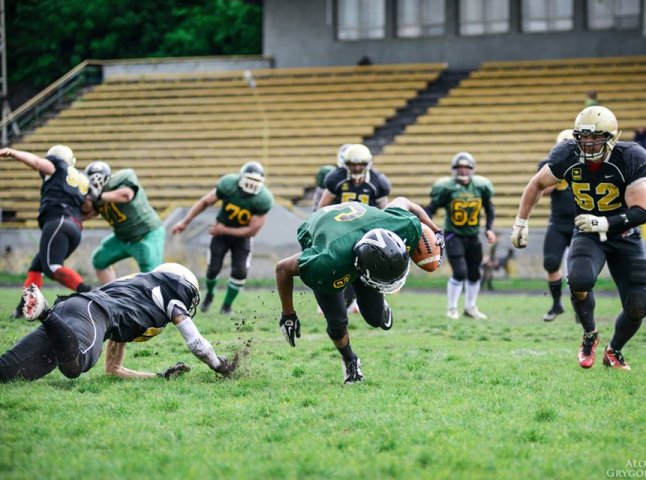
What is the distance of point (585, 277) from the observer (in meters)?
7.10

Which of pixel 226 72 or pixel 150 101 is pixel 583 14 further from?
pixel 150 101

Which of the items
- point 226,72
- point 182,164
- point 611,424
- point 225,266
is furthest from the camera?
point 226,72

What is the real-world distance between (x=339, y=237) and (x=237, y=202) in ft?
18.9

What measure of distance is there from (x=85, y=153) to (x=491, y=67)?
→ 9804mm

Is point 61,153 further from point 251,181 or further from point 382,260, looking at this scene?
point 382,260

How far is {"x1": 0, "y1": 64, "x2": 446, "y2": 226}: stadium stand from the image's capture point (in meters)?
21.3

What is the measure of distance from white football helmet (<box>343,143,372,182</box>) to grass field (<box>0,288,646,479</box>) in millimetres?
2868

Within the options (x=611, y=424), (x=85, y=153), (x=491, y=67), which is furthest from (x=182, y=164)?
(x=611, y=424)

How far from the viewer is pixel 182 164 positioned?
22.0 m

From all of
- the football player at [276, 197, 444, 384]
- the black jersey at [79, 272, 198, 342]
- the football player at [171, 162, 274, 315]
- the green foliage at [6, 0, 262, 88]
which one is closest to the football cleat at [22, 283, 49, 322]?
the black jersey at [79, 272, 198, 342]

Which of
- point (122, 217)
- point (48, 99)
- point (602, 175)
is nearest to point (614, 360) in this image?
point (602, 175)

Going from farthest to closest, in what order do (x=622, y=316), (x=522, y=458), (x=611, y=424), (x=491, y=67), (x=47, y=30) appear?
1. (x=47, y=30)
2. (x=491, y=67)
3. (x=622, y=316)
4. (x=611, y=424)
5. (x=522, y=458)

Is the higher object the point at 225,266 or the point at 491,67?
the point at 491,67

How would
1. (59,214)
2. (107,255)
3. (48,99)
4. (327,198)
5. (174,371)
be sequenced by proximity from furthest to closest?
(48,99) < (107,255) < (327,198) < (59,214) < (174,371)
